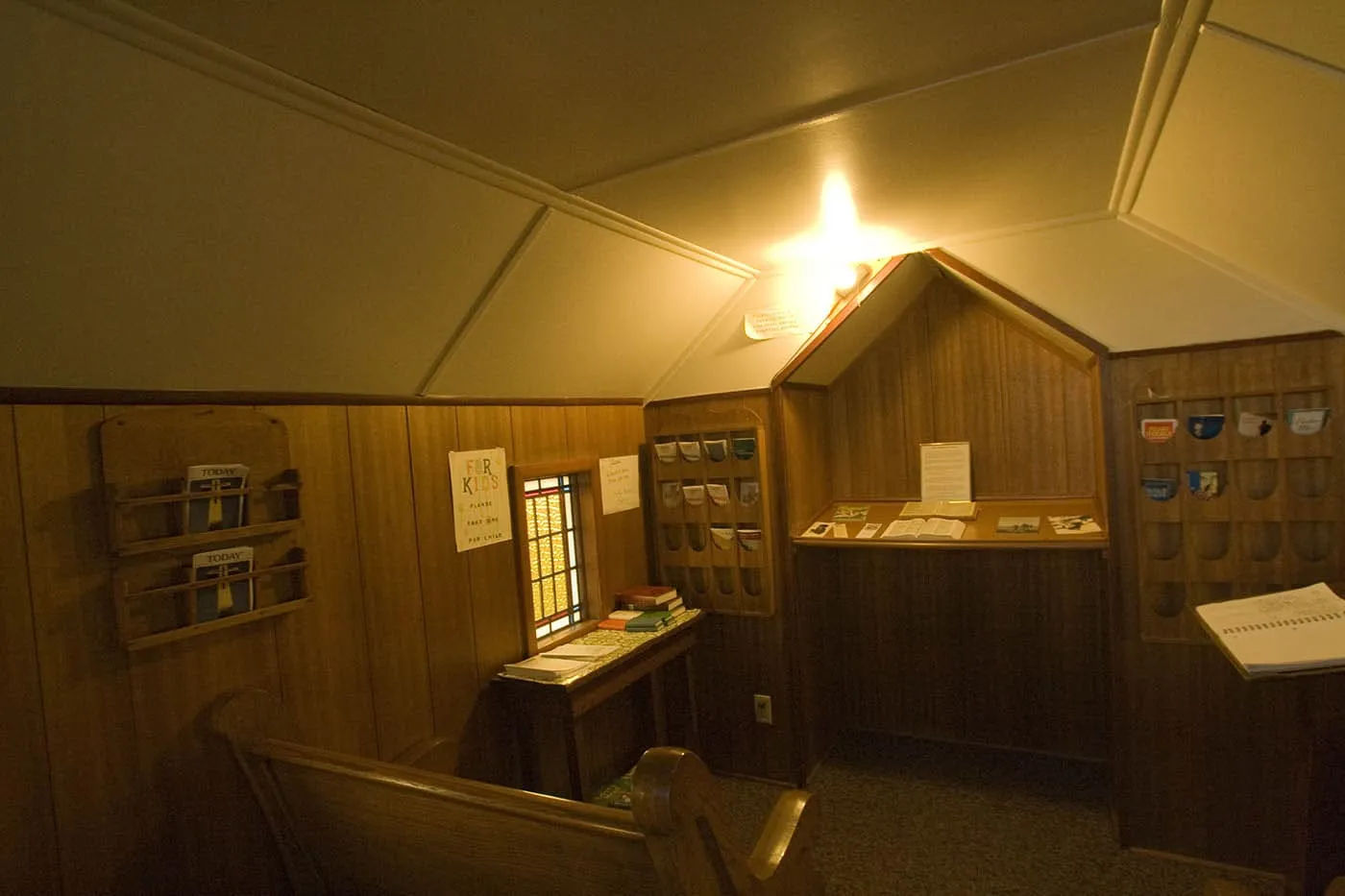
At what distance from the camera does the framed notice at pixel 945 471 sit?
121 inches

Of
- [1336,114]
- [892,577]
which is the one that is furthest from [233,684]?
[892,577]

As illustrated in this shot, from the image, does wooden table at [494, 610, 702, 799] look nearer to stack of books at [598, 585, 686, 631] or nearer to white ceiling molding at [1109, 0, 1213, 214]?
stack of books at [598, 585, 686, 631]

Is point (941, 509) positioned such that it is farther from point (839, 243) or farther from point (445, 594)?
point (445, 594)

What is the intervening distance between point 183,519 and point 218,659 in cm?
33

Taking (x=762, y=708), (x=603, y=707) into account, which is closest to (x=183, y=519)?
(x=603, y=707)

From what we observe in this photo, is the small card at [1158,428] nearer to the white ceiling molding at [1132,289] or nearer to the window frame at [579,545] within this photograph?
the white ceiling molding at [1132,289]

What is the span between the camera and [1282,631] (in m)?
1.56

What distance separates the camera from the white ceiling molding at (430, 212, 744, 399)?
6.49 feet

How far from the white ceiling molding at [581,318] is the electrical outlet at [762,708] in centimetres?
139

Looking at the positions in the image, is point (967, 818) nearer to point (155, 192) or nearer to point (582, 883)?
point (582, 883)

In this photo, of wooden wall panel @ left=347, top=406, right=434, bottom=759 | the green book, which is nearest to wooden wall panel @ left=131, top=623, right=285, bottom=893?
wooden wall panel @ left=347, top=406, right=434, bottom=759

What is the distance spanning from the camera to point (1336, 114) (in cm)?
120

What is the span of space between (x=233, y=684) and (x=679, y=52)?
1597 mm

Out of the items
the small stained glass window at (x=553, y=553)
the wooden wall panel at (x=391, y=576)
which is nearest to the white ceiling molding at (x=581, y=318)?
the wooden wall panel at (x=391, y=576)
